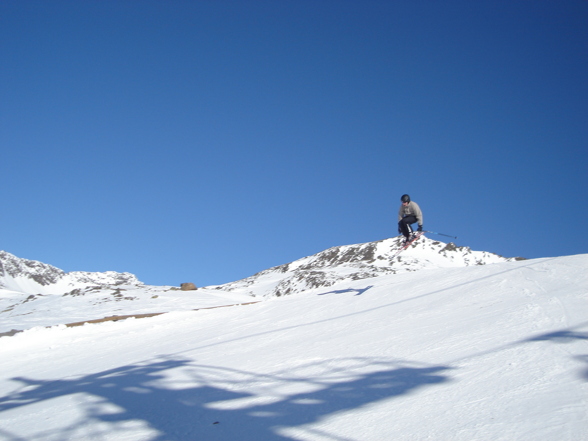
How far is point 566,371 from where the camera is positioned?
4.11 metres

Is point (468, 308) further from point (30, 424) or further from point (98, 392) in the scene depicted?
point (30, 424)

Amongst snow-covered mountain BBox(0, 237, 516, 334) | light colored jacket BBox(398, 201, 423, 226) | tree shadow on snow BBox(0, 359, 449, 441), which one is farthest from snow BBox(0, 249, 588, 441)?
snow-covered mountain BBox(0, 237, 516, 334)

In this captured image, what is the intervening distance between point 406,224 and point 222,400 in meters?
11.8

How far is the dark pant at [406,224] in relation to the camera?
610 inches

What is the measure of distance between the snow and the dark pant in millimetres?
4968

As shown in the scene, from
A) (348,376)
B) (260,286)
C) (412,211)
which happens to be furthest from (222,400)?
(260,286)

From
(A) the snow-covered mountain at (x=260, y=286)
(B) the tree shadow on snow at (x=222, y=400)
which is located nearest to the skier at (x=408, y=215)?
(B) the tree shadow on snow at (x=222, y=400)

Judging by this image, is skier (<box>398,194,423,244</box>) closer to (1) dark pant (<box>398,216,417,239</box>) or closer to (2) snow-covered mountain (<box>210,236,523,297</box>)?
(1) dark pant (<box>398,216,417,239</box>)

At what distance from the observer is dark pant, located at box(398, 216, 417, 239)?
50.9 feet

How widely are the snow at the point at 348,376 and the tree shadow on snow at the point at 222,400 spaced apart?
21mm

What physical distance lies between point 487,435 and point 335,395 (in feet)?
5.59

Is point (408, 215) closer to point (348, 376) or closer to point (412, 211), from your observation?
point (412, 211)

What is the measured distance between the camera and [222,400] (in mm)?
4957

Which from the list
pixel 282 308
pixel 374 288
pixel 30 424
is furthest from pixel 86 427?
pixel 374 288
